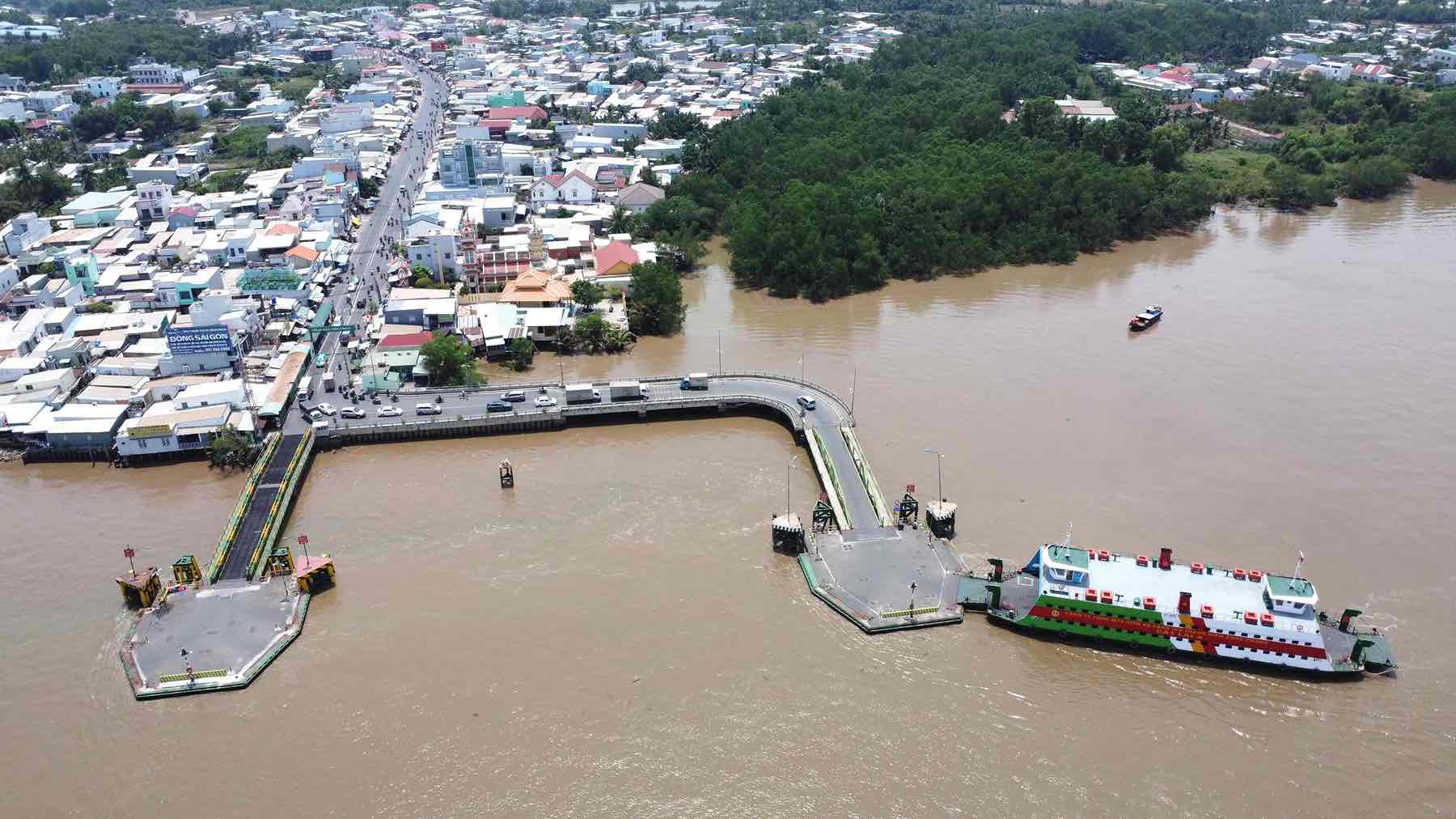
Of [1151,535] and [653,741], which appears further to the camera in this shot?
[1151,535]

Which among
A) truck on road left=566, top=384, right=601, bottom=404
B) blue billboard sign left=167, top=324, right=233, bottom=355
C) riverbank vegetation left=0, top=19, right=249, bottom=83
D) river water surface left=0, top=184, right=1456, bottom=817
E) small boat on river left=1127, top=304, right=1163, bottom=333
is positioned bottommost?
river water surface left=0, top=184, right=1456, bottom=817

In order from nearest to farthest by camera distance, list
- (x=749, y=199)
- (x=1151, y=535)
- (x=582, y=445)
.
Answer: (x=1151, y=535)
(x=582, y=445)
(x=749, y=199)

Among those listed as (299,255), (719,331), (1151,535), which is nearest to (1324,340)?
(1151,535)

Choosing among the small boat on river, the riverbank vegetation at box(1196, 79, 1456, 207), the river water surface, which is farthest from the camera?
the riverbank vegetation at box(1196, 79, 1456, 207)

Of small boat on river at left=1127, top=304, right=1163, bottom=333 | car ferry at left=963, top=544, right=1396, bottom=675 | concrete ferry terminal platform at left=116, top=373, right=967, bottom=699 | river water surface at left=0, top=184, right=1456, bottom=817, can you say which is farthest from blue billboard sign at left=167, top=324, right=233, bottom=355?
small boat on river at left=1127, top=304, right=1163, bottom=333

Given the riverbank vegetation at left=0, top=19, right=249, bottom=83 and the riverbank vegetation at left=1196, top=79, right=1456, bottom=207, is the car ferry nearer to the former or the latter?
the riverbank vegetation at left=1196, top=79, right=1456, bottom=207

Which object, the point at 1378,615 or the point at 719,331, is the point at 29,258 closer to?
the point at 719,331

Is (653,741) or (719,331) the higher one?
(719,331)
